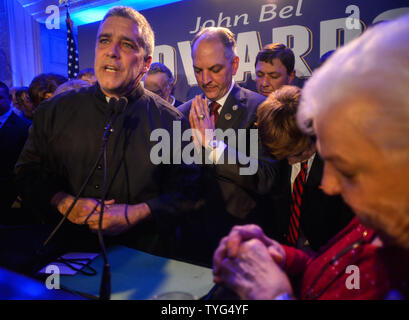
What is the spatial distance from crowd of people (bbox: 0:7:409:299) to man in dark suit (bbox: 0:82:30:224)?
13.4 inches

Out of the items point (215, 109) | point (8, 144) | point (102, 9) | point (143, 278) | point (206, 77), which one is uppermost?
point (102, 9)

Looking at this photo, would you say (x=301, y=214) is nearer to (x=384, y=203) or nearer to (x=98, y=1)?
(x=384, y=203)

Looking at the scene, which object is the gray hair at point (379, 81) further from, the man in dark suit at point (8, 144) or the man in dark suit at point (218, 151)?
the man in dark suit at point (8, 144)

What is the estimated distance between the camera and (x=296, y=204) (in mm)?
1675

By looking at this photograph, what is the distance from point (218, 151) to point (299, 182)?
20.1 inches

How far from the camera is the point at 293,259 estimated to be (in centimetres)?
117

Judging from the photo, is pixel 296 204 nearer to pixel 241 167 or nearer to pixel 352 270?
pixel 241 167

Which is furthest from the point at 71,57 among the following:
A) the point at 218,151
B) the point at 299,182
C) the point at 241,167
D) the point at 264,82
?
the point at 299,182

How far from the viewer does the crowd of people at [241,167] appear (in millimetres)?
604

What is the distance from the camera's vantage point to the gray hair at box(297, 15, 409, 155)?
55 cm

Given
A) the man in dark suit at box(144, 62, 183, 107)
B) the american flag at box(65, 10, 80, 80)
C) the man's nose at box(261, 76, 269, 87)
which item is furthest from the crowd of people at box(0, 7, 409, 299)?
the american flag at box(65, 10, 80, 80)

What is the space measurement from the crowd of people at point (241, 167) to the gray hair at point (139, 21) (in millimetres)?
10

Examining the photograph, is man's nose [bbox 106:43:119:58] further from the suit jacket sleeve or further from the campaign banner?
the campaign banner

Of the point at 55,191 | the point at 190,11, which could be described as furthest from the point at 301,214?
the point at 190,11
